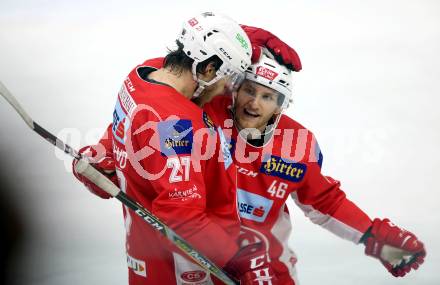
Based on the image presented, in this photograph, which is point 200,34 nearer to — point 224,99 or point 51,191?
point 224,99

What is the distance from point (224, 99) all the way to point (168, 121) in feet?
1.89

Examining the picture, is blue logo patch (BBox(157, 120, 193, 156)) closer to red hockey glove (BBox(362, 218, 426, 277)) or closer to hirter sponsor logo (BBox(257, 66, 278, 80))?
hirter sponsor logo (BBox(257, 66, 278, 80))

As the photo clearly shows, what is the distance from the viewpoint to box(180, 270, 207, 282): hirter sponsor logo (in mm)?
2643

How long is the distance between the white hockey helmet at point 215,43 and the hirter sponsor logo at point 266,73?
179mm

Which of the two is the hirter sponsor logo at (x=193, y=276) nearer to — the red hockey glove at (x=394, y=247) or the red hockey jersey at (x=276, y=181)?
the red hockey jersey at (x=276, y=181)

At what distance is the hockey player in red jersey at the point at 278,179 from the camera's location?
280cm

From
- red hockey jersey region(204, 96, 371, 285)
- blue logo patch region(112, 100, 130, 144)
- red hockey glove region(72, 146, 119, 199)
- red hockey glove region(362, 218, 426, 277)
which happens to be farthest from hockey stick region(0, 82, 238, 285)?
red hockey glove region(362, 218, 426, 277)

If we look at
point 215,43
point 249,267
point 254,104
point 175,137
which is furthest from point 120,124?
point 249,267

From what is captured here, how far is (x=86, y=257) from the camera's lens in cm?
363

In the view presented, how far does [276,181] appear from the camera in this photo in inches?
114

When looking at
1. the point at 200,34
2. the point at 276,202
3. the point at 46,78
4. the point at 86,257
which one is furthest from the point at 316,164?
the point at 46,78

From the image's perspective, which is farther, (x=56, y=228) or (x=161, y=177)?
(x=56, y=228)

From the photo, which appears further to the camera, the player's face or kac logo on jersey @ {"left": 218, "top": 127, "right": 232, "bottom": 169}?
the player's face

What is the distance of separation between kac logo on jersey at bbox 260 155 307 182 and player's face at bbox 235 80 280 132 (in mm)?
164
